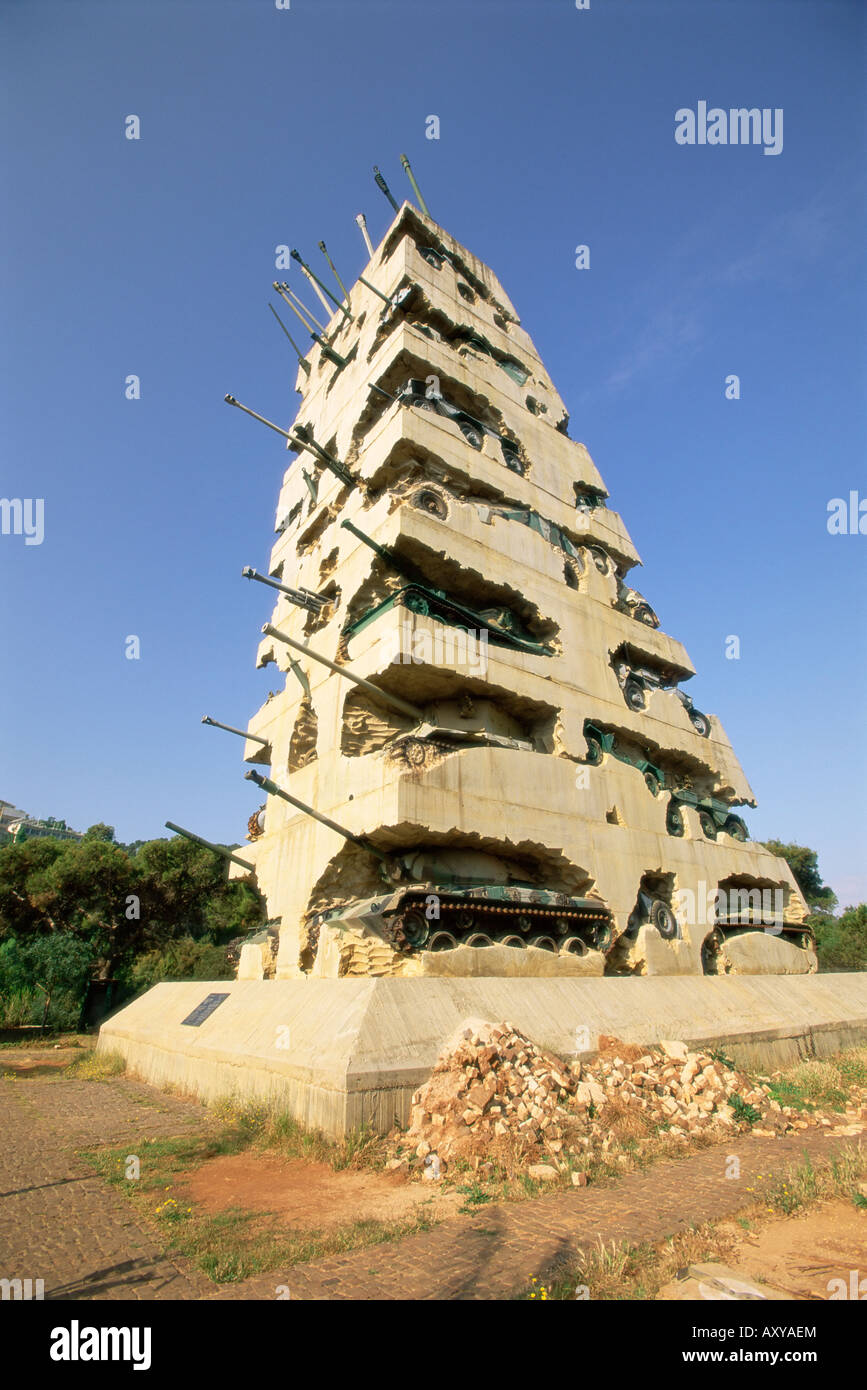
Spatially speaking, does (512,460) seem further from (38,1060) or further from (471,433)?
(38,1060)

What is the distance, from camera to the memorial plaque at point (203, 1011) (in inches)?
471

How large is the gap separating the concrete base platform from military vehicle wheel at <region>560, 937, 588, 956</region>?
1478 mm

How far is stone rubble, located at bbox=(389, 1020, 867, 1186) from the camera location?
664 centimetres

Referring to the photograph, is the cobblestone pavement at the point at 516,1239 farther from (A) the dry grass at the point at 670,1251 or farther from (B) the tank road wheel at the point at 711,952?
(B) the tank road wheel at the point at 711,952

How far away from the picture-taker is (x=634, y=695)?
64.4 feet

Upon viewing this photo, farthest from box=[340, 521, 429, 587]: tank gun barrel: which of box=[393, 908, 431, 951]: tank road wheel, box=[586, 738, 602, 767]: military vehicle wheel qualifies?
box=[393, 908, 431, 951]: tank road wheel

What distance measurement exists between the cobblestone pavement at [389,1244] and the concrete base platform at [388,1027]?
1541 mm

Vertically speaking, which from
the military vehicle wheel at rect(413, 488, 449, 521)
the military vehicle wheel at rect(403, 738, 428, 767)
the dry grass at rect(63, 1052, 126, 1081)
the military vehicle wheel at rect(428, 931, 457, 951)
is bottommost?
the dry grass at rect(63, 1052, 126, 1081)

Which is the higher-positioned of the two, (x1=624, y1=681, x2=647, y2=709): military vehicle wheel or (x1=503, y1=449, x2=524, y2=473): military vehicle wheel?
(x1=503, y1=449, x2=524, y2=473): military vehicle wheel

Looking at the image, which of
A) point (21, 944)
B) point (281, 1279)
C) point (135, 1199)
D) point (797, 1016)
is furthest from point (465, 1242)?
point (21, 944)

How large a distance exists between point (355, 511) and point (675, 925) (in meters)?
13.5

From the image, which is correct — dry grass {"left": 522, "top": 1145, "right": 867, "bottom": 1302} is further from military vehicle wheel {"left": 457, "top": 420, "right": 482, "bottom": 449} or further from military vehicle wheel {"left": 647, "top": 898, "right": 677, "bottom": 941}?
military vehicle wheel {"left": 457, "top": 420, "right": 482, "bottom": 449}

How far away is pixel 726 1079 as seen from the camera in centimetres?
926

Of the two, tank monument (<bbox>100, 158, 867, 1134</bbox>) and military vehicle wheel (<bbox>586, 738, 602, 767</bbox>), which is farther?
military vehicle wheel (<bbox>586, 738, 602, 767</bbox>)
